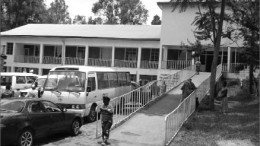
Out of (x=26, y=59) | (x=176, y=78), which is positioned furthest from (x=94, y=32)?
(x=176, y=78)

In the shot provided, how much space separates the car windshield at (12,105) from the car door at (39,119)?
9.9 inches

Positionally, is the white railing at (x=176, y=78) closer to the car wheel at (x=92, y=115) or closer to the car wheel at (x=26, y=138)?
the car wheel at (x=92, y=115)

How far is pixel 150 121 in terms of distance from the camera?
44.4ft

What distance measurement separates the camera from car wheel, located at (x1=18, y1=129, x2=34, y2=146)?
9.26 m

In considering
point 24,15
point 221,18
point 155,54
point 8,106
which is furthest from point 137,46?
point 24,15

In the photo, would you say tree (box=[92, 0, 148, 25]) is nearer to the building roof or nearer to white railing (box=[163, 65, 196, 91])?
the building roof

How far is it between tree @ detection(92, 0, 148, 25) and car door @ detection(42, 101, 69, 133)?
49738 millimetres

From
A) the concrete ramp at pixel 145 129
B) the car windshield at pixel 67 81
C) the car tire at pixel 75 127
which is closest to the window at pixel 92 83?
the car windshield at pixel 67 81

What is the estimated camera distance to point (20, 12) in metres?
54.5

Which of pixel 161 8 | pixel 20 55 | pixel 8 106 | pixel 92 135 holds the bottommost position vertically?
pixel 92 135

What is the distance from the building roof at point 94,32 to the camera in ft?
115

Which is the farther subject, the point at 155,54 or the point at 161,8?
the point at 155,54

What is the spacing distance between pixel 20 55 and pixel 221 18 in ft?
90.3

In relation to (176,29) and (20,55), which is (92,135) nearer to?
(176,29)
